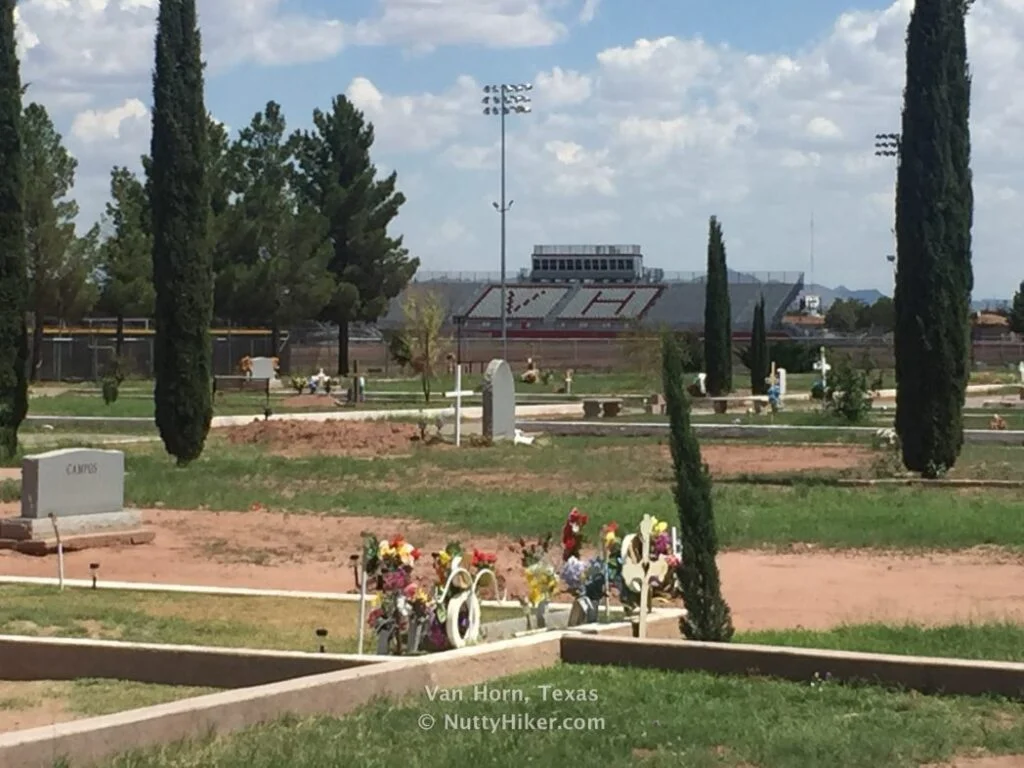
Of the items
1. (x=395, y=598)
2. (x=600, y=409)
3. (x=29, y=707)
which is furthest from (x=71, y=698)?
(x=600, y=409)

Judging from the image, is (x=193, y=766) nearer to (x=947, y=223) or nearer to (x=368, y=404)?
(x=947, y=223)

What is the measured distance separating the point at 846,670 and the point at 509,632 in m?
2.66

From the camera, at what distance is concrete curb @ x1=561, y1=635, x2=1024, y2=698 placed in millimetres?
9859

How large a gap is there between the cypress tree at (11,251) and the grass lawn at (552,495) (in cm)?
230

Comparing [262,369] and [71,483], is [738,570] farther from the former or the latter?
[262,369]

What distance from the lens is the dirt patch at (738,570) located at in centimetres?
1455

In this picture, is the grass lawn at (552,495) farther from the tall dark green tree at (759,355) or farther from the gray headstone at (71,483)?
the tall dark green tree at (759,355)

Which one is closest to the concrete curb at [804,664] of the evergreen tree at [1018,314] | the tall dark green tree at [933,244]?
the tall dark green tree at [933,244]

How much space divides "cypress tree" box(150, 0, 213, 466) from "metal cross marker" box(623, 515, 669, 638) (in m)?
18.8

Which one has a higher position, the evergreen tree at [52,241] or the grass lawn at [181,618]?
the evergreen tree at [52,241]

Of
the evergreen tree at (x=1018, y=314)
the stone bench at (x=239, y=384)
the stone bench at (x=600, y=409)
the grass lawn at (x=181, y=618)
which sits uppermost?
the evergreen tree at (x=1018, y=314)

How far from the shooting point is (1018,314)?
115 m

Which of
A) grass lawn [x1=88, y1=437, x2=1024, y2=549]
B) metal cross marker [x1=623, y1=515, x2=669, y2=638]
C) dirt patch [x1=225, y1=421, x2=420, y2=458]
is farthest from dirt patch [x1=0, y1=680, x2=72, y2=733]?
dirt patch [x1=225, y1=421, x2=420, y2=458]

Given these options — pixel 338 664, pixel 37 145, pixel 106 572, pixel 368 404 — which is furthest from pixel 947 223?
pixel 37 145
